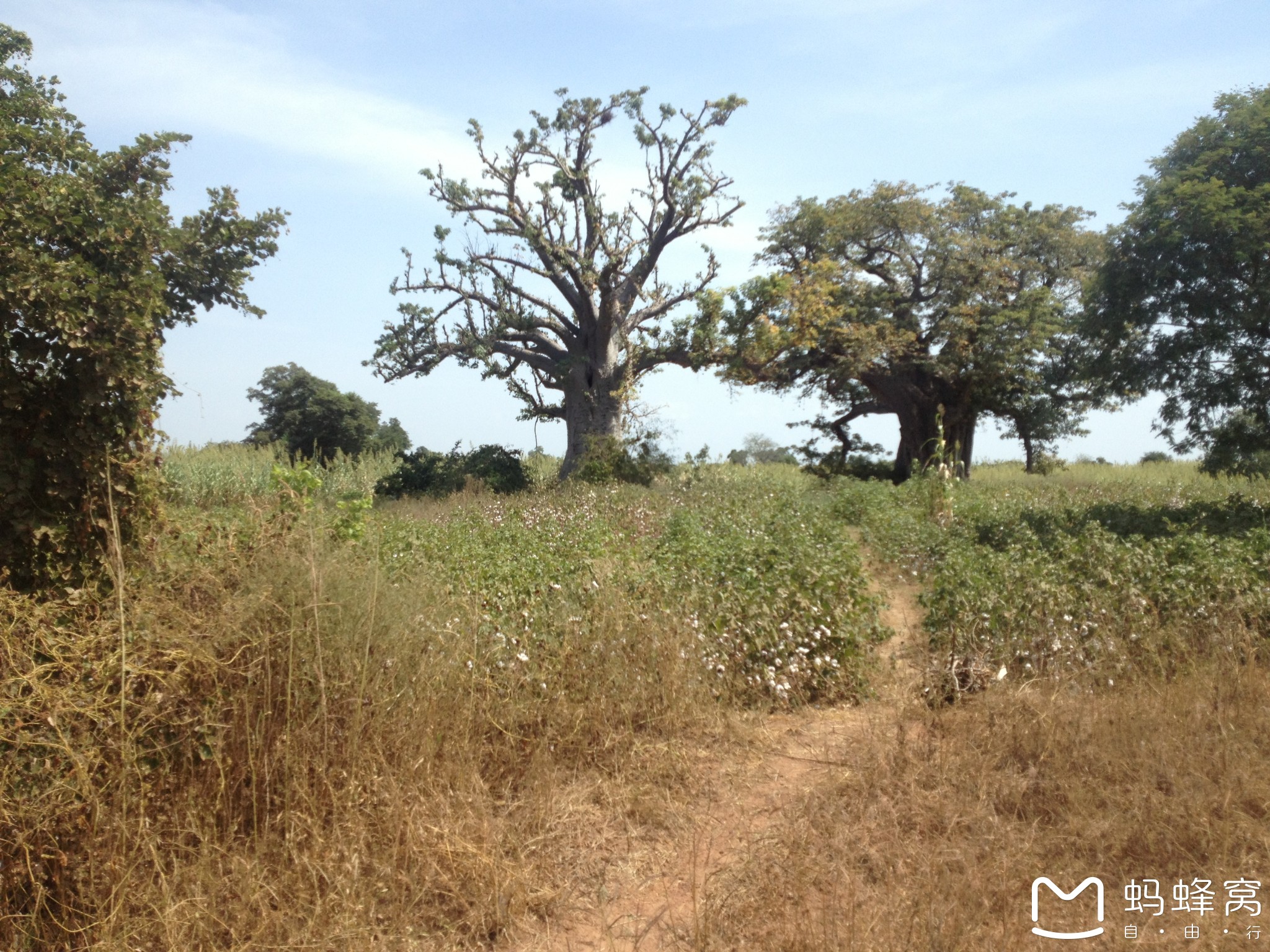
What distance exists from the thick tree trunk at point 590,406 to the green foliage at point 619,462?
68 cm

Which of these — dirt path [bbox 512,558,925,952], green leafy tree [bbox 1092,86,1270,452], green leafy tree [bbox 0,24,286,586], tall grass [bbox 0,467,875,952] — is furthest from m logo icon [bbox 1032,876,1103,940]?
green leafy tree [bbox 1092,86,1270,452]

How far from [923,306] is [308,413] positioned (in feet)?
69.2

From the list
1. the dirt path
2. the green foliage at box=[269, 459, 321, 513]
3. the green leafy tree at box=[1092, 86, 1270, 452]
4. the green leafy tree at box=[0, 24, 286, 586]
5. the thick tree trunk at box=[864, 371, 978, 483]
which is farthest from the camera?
the thick tree trunk at box=[864, 371, 978, 483]

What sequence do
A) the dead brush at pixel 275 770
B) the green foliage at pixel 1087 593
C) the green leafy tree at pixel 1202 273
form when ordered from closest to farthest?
the dead brush at pixel 275 770 < the green foliage at pixel 1087 593 < the green leafy tree at pixel 1202 273

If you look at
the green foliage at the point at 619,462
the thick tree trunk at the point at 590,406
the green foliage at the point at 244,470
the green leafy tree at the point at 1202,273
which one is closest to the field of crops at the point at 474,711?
the green foliage at the point at 244,470

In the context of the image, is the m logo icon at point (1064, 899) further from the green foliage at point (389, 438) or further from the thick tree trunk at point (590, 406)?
the green foliage at point (389, 438)

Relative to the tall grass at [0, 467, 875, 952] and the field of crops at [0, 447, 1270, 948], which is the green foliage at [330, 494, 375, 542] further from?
the tall grass at [0, 467, 875, 952]

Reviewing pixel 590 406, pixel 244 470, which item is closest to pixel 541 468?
pixel 590 406

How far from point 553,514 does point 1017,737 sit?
7.49 m

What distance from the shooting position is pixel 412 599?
444 centimetres

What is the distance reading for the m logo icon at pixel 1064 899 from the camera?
3268 millimetres

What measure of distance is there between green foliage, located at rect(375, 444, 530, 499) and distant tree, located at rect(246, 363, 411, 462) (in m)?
12.4

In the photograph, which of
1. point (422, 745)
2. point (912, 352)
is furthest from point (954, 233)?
point (422, 745)

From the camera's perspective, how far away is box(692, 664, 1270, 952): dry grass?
3.30 m
